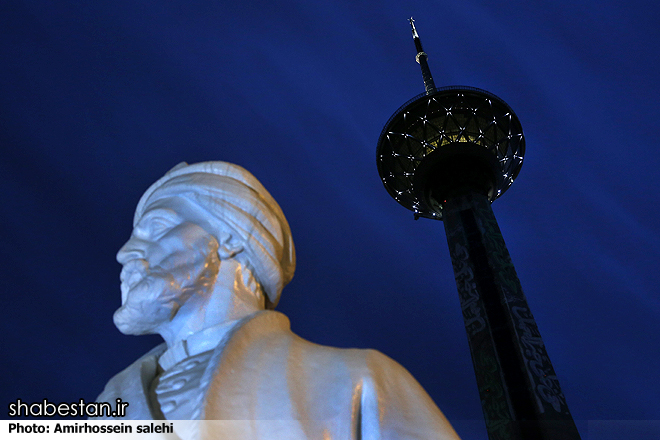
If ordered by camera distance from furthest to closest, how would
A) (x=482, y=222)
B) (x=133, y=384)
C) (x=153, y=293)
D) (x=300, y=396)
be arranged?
(x=482, y=222)
(x=153, y=293)
(x=133, y=384)
(x=300, y=396)

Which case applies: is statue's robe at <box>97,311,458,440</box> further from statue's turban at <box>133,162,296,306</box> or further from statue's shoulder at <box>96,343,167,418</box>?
statue's turban at <box>133,162,296,306</box>

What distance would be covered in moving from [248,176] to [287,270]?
1.82 feet

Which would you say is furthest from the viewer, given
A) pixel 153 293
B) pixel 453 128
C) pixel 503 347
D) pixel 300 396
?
pixel 453 128

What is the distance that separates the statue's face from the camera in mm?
2266

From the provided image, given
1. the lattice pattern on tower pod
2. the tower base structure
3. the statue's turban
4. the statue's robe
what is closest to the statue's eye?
the statue's turban

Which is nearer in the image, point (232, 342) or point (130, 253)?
point (232, 342)

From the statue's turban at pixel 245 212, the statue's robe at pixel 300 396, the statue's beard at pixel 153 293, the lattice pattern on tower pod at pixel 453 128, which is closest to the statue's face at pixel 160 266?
the statue's beard at pixel 153 293

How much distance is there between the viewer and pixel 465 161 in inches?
808

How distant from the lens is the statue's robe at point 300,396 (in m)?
1.72

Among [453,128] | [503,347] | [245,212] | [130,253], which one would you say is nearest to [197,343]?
[130,253]

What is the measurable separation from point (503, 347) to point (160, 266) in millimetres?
12726

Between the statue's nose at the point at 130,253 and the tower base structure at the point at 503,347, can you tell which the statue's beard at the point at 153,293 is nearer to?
the statue's nose at the point at 130,253

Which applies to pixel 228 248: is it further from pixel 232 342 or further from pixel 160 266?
pixel 232 342

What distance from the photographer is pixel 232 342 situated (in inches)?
76.9
